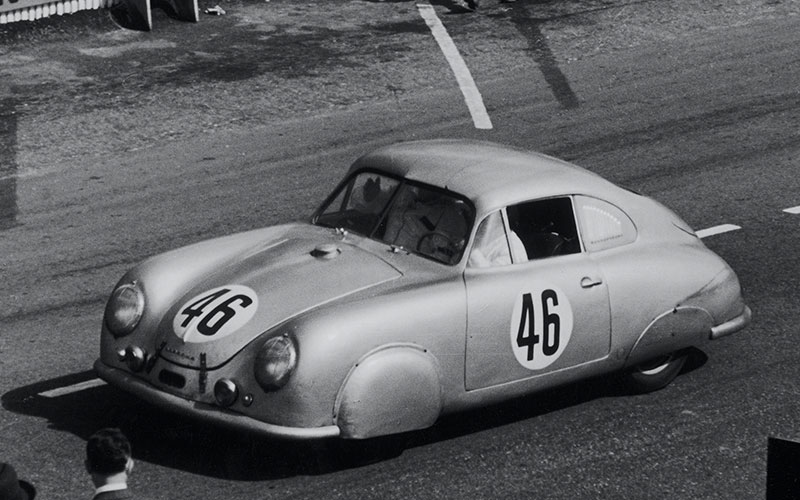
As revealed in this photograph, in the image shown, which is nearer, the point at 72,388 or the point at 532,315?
the point at 532,315

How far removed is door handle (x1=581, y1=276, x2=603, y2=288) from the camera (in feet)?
25.0

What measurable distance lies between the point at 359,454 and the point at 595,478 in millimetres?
1203

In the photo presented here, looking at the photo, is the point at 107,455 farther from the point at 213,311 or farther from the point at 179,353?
the point at 213,311

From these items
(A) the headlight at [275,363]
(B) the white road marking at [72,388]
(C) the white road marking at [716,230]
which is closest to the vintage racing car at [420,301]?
(A) the headlight at [275,363]

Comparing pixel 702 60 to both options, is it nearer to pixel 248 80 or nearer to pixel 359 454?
pixel 248 80

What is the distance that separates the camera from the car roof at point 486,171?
7734mm

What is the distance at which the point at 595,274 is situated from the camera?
25.2 ft

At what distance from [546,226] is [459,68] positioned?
6.64m

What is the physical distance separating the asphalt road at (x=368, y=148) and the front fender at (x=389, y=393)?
10.4 inches

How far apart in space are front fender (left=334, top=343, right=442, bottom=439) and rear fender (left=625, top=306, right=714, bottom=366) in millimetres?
1378

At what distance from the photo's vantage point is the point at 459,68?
47.0 ft

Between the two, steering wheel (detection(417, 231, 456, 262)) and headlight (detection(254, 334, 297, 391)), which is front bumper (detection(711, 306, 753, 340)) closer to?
steering wheel (detection(417, 231, 456, 262))

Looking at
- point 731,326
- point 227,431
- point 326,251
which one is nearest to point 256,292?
point 326,251

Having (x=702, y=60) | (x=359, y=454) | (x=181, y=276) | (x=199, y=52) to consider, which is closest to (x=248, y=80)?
(x=199, y=52)
